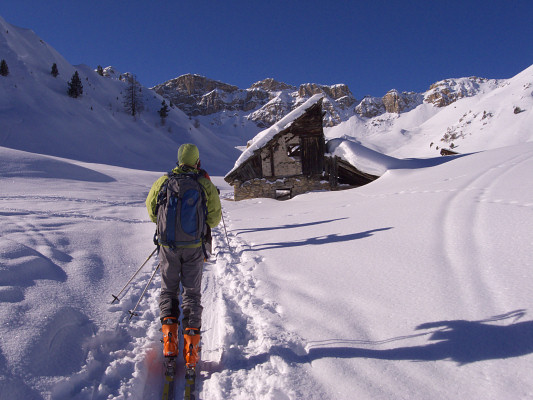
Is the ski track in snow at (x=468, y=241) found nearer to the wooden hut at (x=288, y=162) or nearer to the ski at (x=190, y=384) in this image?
the ski at (x=190, y=384)

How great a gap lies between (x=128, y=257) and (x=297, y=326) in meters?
3.67

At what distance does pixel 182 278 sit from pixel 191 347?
673 millimetres

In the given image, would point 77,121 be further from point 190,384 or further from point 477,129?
point 477,129

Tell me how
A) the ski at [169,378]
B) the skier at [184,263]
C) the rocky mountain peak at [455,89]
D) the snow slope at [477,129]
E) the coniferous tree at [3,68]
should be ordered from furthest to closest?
1. the rocky mountain peak at [455,89]
2. the snow slope at [477,129]
3. the coniferous tree at [3,68]
4. the skier at [184,263]
5. the ski at [169,378]

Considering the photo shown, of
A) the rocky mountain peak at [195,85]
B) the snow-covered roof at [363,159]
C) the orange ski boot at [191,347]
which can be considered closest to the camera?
the orange ski boot at [191,347]

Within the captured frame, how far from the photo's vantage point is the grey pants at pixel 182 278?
2896 millimetres

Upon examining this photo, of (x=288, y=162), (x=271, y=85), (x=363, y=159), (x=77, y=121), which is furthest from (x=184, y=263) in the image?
(x=271, y=85)

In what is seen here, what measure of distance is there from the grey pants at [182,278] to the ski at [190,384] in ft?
1.67

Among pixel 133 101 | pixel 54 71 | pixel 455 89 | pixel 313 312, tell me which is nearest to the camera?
pixel 313 312

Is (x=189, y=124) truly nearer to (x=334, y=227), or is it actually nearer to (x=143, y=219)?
(x=143, y=219)

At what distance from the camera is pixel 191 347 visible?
2.59 meters

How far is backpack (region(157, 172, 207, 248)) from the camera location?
2844 mm

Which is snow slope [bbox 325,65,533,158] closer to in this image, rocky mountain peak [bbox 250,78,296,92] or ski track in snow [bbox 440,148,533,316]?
ski track in snow [bbox 440,148,533,316]

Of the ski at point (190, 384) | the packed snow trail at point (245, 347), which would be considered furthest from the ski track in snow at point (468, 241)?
the ski at point (190, 384)
